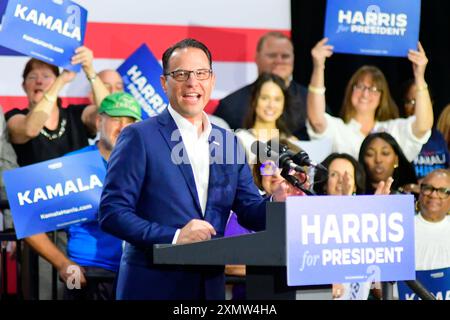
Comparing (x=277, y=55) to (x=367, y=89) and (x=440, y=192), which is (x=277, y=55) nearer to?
(x=367, y=89)

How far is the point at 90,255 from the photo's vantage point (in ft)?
14.1

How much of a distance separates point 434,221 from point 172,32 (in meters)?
2.01

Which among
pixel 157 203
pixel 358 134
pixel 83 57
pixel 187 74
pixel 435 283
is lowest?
pixel 435 283

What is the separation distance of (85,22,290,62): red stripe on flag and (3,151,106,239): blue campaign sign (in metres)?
1.51

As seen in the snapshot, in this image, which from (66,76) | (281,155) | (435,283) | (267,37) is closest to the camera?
(281,155)

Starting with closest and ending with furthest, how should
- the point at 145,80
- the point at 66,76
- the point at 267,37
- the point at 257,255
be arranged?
the point at 257,255 → the point at 66,76 → the point at 145,80 → the point at 267,37

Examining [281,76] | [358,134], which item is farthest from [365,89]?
[281,76]

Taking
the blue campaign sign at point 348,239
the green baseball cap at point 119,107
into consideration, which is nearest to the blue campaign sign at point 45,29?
the green baseball cap at point 119,107

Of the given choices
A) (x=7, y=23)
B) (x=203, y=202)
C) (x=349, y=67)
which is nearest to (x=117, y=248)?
(x=7, y=23)

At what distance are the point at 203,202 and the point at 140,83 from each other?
2552mm

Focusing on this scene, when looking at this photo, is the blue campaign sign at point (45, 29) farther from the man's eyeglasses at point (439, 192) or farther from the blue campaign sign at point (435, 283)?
the blue campaign sign at point (435, 283)

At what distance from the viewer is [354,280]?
8.11ft

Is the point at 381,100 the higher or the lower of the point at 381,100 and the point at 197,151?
the higher
